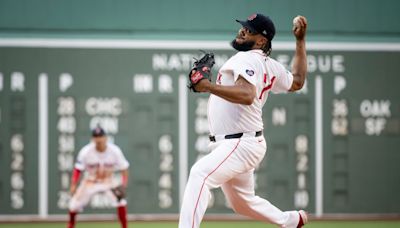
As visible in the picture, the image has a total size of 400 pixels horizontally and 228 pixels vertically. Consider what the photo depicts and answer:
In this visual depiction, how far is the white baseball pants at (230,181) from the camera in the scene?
4.87 m

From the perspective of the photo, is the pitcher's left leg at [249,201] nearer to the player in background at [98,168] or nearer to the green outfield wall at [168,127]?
the player in background at [98,168]

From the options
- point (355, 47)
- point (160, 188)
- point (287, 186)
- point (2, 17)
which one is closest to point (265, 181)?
point (287, 186)

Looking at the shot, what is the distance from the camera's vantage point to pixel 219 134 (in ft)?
16.8

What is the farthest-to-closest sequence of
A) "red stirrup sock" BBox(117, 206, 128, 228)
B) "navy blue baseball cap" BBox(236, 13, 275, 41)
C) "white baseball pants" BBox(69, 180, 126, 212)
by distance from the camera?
"white baseball pants" BBox(69, 180, 126, 212) < "red stirrup sock" BBox(117, 206, 128, 228) < "navy blue baseball cap" BBox(236, 13, 275, 41)

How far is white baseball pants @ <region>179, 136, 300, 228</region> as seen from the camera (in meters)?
4.87

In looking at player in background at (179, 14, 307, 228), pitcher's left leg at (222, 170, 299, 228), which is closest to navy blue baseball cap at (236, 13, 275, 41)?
player in background at (179, 14, 307, 228)

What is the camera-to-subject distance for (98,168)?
30.9 ft

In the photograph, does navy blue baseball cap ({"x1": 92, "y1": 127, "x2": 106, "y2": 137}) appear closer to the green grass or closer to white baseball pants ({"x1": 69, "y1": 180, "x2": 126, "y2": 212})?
white baseball pants ({"x1": 69, "y1": 180, "x2": 126, "y2": 212})

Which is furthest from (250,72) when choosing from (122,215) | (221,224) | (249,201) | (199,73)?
(221,224)

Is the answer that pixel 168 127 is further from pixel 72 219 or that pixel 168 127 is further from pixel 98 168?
pixel 72 219

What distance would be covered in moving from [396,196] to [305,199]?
1.24 metres

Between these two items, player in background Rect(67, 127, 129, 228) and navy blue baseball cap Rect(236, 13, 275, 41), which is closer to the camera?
navy blue baseball cap Rect(236, 13, 275, 41)

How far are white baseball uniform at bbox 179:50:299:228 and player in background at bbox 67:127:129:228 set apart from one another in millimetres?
3942

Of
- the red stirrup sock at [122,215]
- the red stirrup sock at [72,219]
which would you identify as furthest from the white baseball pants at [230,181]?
the red stirrup sock at [72,219]
